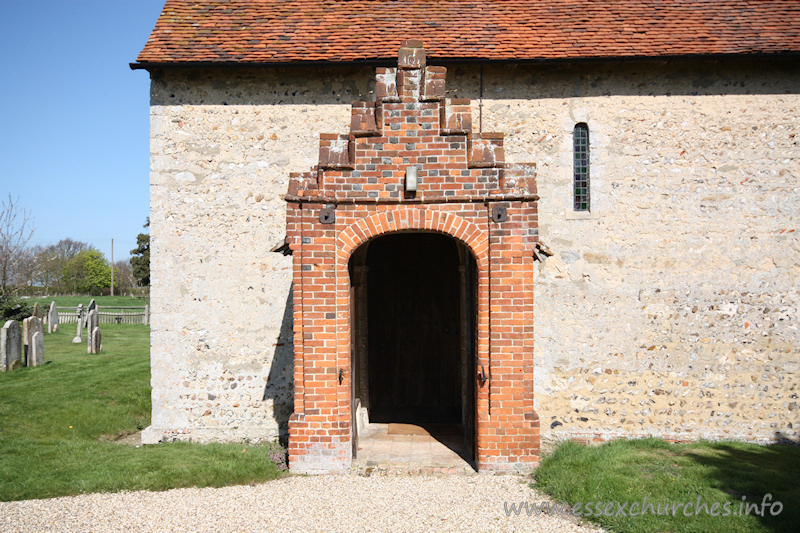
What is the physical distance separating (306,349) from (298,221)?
66.2 inches

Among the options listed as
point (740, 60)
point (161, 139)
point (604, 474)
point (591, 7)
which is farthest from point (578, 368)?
point (161, 139)

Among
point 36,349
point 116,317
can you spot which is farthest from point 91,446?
point 116,317

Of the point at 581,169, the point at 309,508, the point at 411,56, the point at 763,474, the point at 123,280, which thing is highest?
the point at 411,56

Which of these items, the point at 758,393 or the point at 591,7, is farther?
the point at 591,7

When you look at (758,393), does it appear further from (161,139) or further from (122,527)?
(161,139)

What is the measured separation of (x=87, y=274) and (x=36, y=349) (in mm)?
47132

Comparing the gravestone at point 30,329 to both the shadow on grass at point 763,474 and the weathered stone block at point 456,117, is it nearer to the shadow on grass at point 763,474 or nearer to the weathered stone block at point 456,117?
the weathered stone block at point 456,117

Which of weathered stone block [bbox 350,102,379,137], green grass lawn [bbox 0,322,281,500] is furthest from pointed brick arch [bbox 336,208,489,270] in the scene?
green grass lawn [bbox 0,322,281,500]

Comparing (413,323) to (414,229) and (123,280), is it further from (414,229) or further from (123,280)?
(123,280)

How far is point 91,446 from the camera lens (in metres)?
7.96

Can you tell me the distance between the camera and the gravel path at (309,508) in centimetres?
548

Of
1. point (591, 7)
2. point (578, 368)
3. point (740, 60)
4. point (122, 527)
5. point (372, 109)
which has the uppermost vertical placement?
point (591, 7)

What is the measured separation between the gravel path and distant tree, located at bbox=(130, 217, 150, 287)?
37.2m

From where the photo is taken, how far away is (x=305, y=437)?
6789 mm
